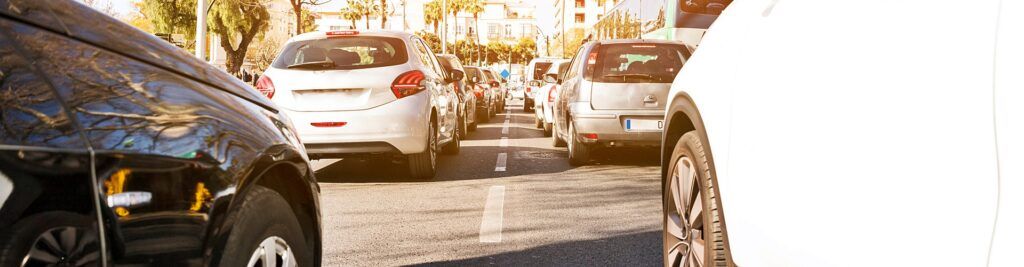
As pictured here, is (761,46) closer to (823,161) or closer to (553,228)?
(823,161)

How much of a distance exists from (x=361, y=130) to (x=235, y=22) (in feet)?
162

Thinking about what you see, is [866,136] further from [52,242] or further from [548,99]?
[548,99]

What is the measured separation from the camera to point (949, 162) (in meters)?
1.71

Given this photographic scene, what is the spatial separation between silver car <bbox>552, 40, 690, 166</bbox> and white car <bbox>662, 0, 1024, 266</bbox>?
6.73 meters

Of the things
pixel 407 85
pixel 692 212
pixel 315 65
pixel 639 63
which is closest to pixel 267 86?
pixel 315 65

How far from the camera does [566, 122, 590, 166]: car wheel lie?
10203mm

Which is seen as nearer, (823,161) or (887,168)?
(887,168)

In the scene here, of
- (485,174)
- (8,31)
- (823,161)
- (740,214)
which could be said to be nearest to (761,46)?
(740,214)

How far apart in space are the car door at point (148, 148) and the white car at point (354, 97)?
19.4 ft

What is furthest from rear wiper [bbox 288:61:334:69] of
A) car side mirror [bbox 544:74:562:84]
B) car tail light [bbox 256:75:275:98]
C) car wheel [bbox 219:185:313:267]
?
car wheel [bbox 219:185:313:267]

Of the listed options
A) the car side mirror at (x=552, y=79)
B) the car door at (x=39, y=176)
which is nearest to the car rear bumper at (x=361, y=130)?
the car side mirror at (x=552, y=79)

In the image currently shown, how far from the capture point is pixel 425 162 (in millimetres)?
8781

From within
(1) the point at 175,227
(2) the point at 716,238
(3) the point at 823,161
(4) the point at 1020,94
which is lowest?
(2) the point at 716,238

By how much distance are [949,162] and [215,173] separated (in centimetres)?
149
